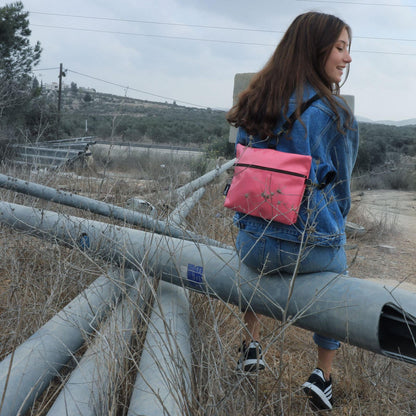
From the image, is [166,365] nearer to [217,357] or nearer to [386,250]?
[217,357]

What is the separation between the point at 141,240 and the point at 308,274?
34.8 inches

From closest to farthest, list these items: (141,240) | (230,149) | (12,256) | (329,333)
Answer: (329,333)
(141,240)
(12,256)
(230,149)

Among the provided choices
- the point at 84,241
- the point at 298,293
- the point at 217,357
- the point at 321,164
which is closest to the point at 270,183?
the point at 321,164

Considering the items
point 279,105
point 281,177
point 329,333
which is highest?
point 279,105

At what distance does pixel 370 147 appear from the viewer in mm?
20766

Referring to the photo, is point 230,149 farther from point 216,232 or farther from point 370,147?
point 216,232

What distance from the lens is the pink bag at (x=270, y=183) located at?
6.18 feet

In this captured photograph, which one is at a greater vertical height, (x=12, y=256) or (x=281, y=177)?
(x=281, y=177)

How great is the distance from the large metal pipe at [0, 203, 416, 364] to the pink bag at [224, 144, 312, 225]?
26cm

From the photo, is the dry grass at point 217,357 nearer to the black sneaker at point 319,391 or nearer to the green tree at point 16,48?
the black sneaker at point 319,391

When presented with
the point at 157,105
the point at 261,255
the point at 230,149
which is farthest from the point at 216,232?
the point at 157,105

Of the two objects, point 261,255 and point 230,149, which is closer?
point 261,255

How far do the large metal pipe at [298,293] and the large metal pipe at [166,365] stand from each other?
0.16 m

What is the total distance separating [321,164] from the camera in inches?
78.8
